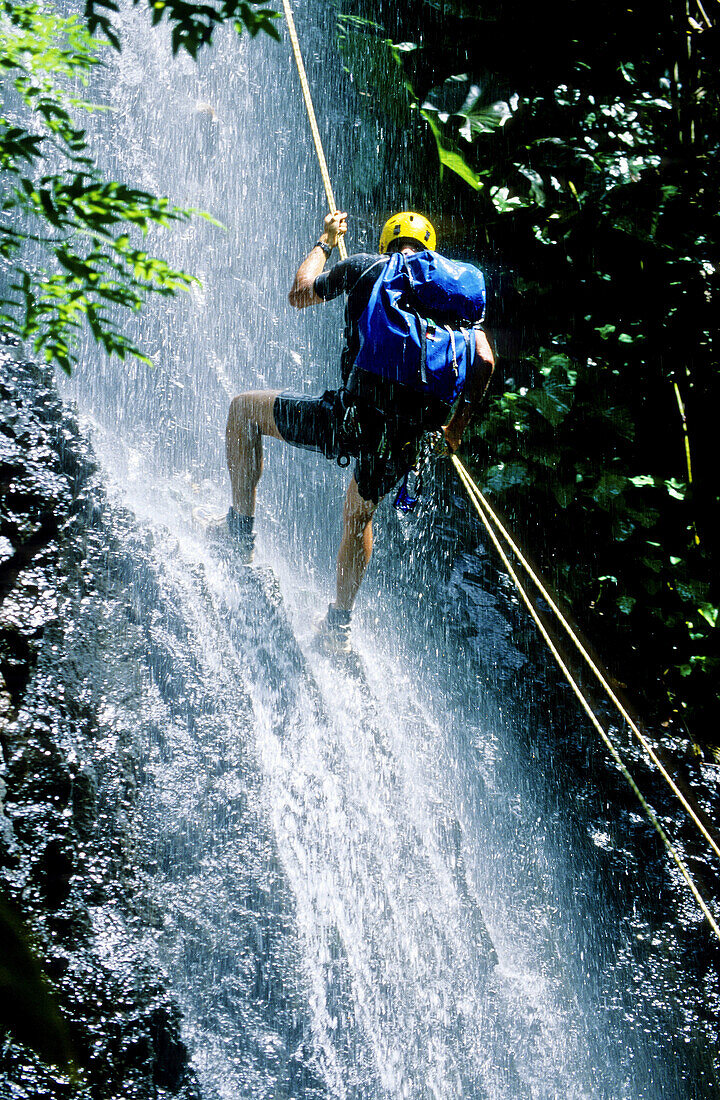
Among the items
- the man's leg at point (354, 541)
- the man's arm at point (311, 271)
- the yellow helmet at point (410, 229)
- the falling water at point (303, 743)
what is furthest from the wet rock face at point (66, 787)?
the yellow helmet at point (410, 229)

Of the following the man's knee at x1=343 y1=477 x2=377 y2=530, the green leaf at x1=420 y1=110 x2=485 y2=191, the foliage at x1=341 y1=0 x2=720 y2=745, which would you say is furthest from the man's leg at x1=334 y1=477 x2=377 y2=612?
the green leaf at x1=420 y1=110 x2=485 y2=191

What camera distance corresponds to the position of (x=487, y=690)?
14.2 ft

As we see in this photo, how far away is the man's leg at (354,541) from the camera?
9.94 feet

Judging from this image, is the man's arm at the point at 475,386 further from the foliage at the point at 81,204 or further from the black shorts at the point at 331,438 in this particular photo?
the foliage at the point at 81,204

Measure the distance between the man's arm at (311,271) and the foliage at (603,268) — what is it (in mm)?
1713

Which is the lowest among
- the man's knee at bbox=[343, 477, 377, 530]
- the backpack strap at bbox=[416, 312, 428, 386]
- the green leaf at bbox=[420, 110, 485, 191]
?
the man's knee at bbox=[343, 477, 377, 530]

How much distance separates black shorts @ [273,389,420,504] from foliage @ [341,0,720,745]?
5.55 ft

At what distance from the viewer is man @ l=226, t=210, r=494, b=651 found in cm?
258

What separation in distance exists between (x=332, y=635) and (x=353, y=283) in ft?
5.13

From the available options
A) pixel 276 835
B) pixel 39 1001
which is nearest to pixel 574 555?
pixel 276 835

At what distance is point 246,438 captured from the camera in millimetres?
3014

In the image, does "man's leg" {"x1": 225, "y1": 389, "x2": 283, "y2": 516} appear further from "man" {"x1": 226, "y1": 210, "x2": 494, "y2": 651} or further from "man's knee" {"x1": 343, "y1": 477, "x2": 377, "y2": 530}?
"man's knee" {"x1": 343, "y1": 477, "x2": 377, "y2": 530}

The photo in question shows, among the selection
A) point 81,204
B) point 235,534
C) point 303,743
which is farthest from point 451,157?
point 81,204

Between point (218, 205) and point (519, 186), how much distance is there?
1.92m
